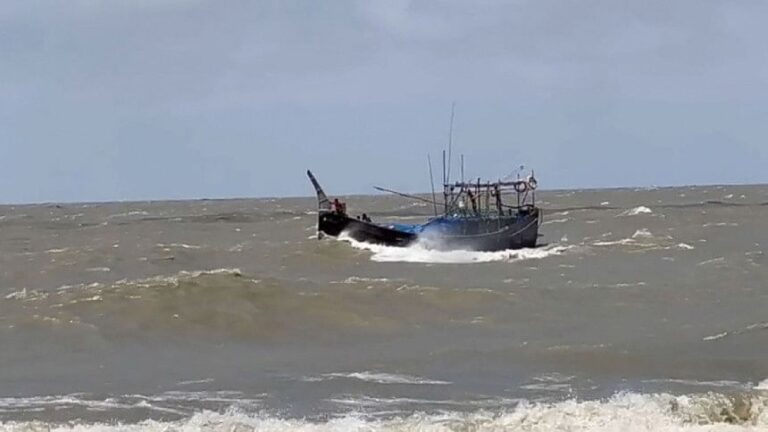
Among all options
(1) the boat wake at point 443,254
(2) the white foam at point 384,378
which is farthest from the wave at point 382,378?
(1) the boat wake at point 443,254

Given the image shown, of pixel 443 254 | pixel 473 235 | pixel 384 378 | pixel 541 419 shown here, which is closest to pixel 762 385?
pixel 541 419

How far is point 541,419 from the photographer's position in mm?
11031

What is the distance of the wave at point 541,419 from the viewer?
1090 centimetres

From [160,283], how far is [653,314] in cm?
1065

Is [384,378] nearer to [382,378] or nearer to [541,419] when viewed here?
[382,378]

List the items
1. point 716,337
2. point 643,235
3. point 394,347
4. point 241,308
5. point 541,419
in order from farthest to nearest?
1. point 643,235
2. point 241,308
3. point 394,347
4. point 716,337
5. point 541,419

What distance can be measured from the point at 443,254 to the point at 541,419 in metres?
28.0

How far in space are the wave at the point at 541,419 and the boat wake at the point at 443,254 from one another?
2538cm

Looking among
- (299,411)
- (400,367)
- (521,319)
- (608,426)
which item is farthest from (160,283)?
(608,426)

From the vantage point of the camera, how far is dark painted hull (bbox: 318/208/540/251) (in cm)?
3984

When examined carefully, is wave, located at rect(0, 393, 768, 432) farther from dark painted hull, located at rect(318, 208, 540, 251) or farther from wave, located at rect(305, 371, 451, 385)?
dark painted hull, located at rect(318, 208, 540, 251)

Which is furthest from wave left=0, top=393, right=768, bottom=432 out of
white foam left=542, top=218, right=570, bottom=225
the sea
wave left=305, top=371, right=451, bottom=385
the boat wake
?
white foam left=542, top=218, right=570, bottom=225

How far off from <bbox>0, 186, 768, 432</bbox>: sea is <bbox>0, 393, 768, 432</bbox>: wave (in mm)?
32

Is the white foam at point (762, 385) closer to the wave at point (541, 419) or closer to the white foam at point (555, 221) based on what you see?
the wave at point (541, 419)
